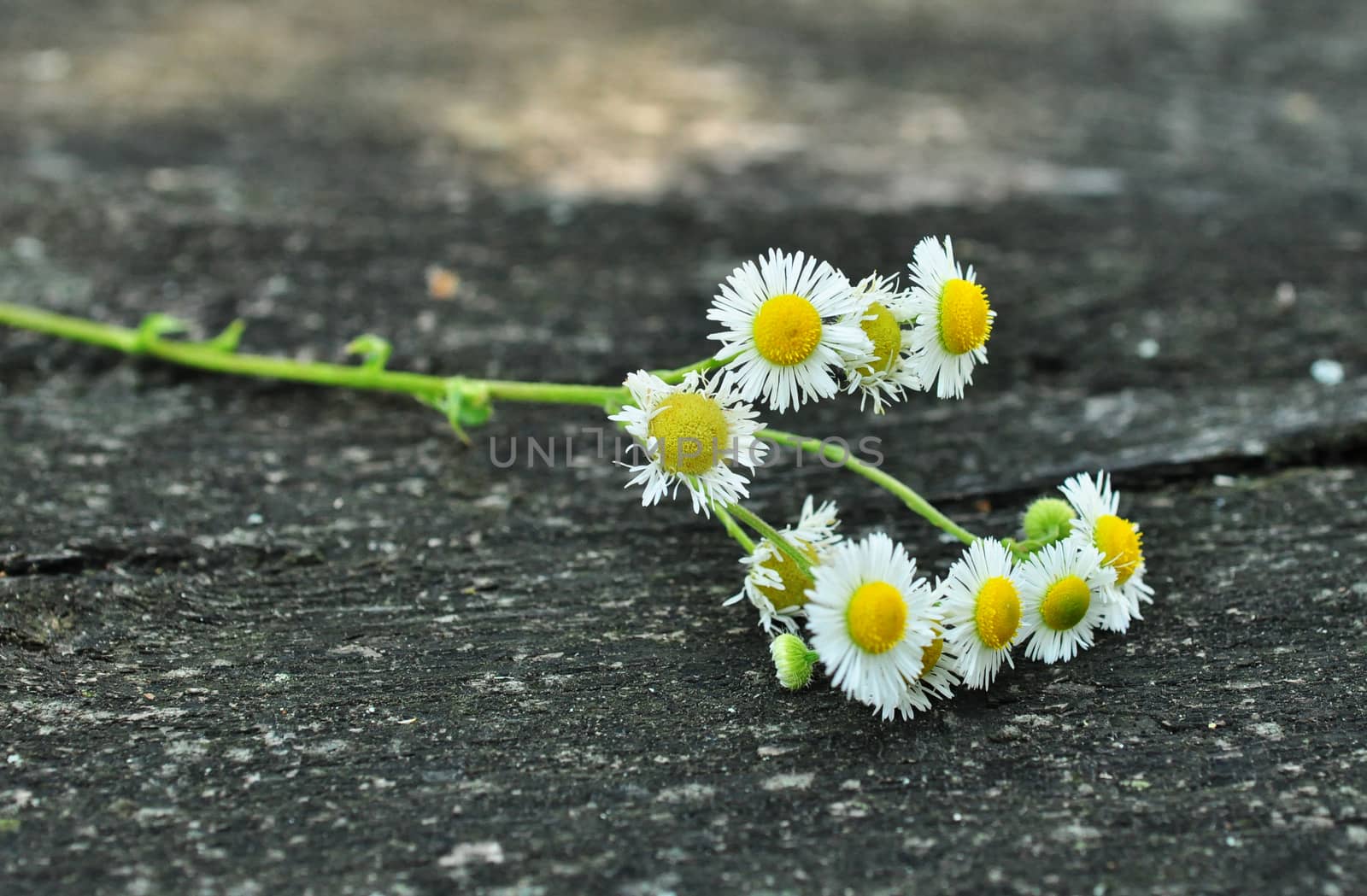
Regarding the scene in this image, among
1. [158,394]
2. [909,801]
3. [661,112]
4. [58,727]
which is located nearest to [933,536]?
[909,801]

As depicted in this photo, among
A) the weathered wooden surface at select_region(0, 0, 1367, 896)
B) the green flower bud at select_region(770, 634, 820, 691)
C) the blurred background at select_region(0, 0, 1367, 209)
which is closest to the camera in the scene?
the weathered wooden surface at select_region(0, 0, 1367, 896)

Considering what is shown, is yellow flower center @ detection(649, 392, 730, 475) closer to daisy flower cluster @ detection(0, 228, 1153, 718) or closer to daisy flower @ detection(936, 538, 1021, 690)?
daisy flower cluster @ detection(0, 228, 1153, 718)

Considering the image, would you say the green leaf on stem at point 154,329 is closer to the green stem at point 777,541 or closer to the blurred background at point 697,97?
the blurred background at point 697,97

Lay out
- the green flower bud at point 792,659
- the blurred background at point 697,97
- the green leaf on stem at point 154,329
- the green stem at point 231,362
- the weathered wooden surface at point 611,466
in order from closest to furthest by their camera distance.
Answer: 1. the weathered wooden surface at point 611,466
2. the green flower bud at point 792,659
3. the green stem at point 231,362
4. the green leaf on stem at point 154,329
5. the blurred background at point 697,97

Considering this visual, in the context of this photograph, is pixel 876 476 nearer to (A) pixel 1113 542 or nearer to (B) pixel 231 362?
(A) pixel 1113 542

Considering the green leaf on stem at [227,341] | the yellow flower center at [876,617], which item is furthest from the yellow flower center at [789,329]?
the green leaf on stem at [227,341]

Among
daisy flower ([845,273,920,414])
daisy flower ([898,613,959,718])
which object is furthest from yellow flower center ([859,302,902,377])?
daisy flower ([898,613,959,718])

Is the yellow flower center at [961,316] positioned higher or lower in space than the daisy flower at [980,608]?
higher
